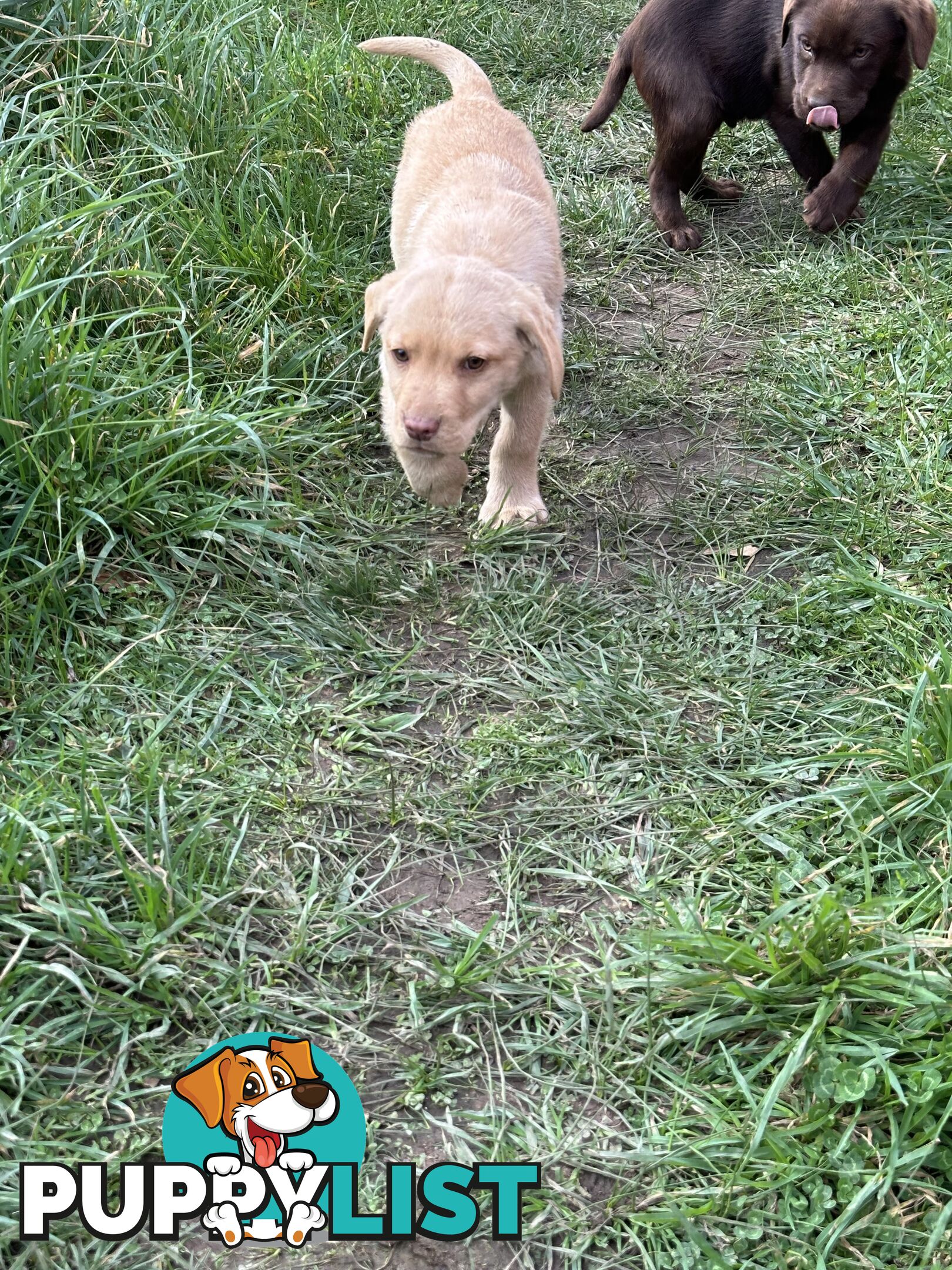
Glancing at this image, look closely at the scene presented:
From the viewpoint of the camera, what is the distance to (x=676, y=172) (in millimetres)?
4867

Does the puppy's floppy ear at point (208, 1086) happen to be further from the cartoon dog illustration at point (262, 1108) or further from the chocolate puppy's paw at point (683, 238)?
the chocolate puppy's paw at point (683, 238)

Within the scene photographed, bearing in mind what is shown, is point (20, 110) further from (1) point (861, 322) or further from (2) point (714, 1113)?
(2) point (714, 1113)

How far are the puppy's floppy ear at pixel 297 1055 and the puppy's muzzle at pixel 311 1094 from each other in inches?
0.5

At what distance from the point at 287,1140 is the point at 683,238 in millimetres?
4119

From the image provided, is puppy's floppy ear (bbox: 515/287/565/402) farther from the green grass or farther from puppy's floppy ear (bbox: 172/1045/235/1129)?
puppy's floppy ear (bbox: 172/1045/235/1129)

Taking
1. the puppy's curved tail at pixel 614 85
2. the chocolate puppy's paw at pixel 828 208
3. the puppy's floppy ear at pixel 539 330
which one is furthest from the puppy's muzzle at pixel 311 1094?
the puppy's curved tail at pixel 614 85

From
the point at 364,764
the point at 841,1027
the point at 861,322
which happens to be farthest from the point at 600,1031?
the point at 861,322

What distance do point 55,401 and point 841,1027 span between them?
2.43m

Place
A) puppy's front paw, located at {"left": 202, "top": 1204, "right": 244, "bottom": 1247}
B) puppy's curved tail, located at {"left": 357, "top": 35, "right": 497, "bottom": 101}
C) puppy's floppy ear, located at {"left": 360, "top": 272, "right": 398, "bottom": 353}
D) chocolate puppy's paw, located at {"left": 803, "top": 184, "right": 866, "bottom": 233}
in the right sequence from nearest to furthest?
puppy's front paw, located at {"left": 202, "top": 1204, "right": 244, "bottom": 1247} → puppy's floppy ear, located at {"left": 360, "top": 272, "right": 398, "bottom": 353} → puppy's curved tail, located at {"left": 357, "top": 35, "right": 497, "bottom": 101} → chocolate puppy's paw, located at {"left": 803, "top": 184, "right": 866, "bottom": 233}

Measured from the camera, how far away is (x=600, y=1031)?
2.23m

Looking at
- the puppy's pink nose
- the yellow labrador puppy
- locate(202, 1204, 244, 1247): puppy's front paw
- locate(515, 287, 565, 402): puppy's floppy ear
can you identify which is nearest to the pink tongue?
the yellow labrador puppy

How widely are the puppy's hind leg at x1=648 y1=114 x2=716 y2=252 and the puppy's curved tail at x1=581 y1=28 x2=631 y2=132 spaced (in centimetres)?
27

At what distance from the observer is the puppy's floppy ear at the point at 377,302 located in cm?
312

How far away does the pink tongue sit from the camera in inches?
170
